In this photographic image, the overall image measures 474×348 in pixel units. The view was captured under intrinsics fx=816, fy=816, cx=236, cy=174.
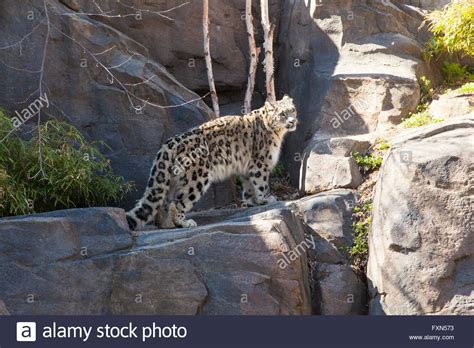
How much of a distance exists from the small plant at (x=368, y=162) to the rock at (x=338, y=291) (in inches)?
88.7

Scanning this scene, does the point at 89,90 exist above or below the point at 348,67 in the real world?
below

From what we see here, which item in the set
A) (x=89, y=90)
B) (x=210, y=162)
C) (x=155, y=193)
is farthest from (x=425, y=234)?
(x=89, y=90)

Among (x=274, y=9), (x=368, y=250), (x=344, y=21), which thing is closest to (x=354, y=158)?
(x=368, y=250)

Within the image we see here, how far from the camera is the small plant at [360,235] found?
32.0 feet

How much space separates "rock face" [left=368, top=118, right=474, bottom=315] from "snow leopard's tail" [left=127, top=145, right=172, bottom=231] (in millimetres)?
2593

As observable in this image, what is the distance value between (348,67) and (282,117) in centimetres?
247

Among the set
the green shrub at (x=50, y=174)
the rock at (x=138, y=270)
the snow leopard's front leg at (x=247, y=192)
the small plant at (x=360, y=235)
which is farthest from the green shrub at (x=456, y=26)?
the green shrub at (x=50, y=174)

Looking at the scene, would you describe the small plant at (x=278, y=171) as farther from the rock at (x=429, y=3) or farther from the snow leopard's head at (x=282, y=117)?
the rock at (x=429, y=3)

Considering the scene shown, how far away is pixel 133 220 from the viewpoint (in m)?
9.73

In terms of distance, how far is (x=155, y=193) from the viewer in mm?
9953

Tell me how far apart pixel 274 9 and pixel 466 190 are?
22.3 ft

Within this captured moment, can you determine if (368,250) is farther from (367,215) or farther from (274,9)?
(274,9)

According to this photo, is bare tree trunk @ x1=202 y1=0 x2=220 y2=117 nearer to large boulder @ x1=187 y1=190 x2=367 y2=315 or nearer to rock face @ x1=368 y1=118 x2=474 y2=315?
large boulder @ x1=187 y1=190 x2=367 y2=315

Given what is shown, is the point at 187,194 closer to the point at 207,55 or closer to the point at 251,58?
the point at 207,55
